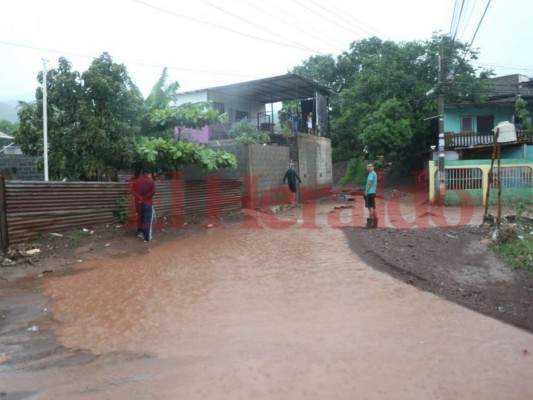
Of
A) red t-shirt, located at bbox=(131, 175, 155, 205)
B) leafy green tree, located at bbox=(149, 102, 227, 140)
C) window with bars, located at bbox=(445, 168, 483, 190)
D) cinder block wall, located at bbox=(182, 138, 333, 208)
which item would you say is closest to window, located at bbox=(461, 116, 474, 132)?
window with bars, located at bbox=(445, 168, 483, 190)

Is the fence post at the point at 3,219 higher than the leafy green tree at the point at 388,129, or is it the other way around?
the leafy green tree at the point at 388,129

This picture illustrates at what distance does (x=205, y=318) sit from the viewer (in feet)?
16.7

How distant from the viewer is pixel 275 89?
21.3 meters

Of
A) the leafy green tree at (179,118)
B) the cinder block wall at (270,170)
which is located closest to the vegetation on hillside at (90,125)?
the leafy green tree at (179,118)

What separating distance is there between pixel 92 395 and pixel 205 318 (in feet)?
6.07

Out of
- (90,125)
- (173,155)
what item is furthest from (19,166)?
(173,155)

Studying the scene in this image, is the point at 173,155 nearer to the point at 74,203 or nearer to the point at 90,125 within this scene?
the point at 90,125

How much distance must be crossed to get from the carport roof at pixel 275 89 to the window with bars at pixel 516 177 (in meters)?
9.29

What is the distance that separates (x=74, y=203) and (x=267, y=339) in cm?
665

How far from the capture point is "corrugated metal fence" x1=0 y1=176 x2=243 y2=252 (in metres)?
7.93

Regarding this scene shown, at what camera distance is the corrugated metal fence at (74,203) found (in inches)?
312

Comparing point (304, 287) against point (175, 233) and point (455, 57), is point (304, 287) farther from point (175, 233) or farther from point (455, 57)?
point (455, 57)

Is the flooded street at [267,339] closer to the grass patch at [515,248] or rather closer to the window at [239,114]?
the grass patch at [515,248]

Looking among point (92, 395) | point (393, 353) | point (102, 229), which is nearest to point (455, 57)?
point (102, 229)
